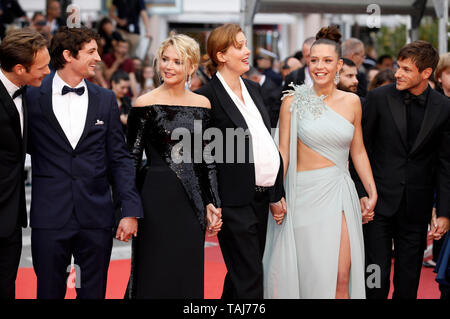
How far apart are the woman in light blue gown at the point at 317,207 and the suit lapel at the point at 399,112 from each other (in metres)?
0.39

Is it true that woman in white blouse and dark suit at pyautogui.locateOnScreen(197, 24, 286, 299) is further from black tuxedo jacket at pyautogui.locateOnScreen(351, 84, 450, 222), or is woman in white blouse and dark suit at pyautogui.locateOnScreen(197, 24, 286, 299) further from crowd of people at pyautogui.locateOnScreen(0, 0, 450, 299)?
black tuxedo jacket at pyautogui.locateOnScreen(351, 84, 450, 222)

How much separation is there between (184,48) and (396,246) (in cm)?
211

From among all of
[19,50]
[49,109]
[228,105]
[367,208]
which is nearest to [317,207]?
[367,208]

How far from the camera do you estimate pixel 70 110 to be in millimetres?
4145

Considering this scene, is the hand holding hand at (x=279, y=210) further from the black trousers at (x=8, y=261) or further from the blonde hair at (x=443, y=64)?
the blonde hair at (x=443, y=64)

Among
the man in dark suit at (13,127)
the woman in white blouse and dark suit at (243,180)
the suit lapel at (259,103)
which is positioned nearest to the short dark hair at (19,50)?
the man in dark suit at (13,127)

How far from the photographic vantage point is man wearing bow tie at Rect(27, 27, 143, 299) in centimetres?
406

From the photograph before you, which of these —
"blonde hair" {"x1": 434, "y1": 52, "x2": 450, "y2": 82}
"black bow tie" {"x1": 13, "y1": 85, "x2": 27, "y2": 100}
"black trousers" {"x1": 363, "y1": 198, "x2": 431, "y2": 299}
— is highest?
"blonde hair" {"x1": 434, "y1": 52, "x2": 450, "y2": 82}

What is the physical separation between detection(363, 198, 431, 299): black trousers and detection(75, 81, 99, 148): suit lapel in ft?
6.99

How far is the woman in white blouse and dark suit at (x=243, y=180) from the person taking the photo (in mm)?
4508

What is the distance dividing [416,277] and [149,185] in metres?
2.10

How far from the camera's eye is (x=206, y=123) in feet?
14.5

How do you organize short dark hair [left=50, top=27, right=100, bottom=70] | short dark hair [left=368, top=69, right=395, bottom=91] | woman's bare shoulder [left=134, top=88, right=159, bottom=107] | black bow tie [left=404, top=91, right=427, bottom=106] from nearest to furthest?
short dark hair [left=50, top=27, right=100, bottom=70] < woman's bare shoulder [left=134, top=88, right=159, bottom=107] < black bow tie [left=404, top=91, right=427, bottom=106] < short dark hair [left=368, top=69, right=395, bottom=91]

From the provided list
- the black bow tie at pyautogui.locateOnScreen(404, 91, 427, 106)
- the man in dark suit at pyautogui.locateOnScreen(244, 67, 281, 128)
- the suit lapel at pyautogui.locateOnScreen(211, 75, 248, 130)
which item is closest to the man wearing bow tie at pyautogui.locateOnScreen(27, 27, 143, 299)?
the suit lapel at pyautogui.locateOnScreen(211, 75, 248, 130)
